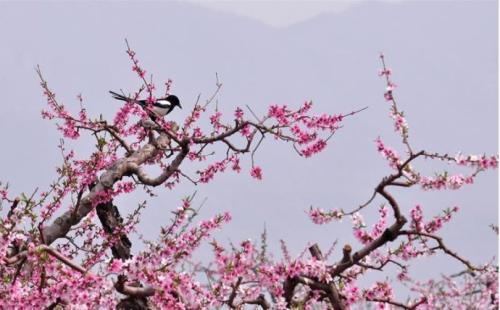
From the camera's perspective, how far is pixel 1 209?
32.5 feet

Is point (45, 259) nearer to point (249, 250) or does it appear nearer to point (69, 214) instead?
point (249, 250)

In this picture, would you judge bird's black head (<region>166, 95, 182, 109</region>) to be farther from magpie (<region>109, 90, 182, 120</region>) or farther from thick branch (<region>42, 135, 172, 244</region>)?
thick branch (<region>42, 135, 172, 244</region>)

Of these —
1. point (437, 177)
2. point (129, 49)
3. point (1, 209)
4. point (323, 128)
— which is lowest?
point (437, 177)

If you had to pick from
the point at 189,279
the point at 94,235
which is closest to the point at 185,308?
the point at 189,279

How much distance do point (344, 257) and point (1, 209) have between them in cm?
609

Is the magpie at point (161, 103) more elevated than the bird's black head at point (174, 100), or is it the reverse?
the bird's black head at point (174, 100)

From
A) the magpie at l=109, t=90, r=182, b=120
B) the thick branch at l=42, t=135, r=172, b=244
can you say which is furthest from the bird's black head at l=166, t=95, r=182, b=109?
the thick branch at l=42, t=135, r=172, b=244

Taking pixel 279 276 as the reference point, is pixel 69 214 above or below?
above

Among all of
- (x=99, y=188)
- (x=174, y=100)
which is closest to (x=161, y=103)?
(x=174, y=100)

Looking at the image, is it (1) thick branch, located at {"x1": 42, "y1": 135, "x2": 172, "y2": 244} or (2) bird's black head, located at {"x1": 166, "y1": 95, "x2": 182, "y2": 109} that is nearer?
(1) thick branch, located at {"x1": 42, "y1": 135, "x2": 172, "y2": 244}

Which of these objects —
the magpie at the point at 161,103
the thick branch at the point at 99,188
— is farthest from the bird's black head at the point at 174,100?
the thick branch at the point at 99,188

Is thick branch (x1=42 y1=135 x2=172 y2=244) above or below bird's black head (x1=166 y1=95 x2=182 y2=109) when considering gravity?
below

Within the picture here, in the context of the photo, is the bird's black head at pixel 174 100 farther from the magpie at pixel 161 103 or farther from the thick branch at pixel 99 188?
the thick branch at pixel 99 188

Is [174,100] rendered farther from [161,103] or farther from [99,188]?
[99,188]
